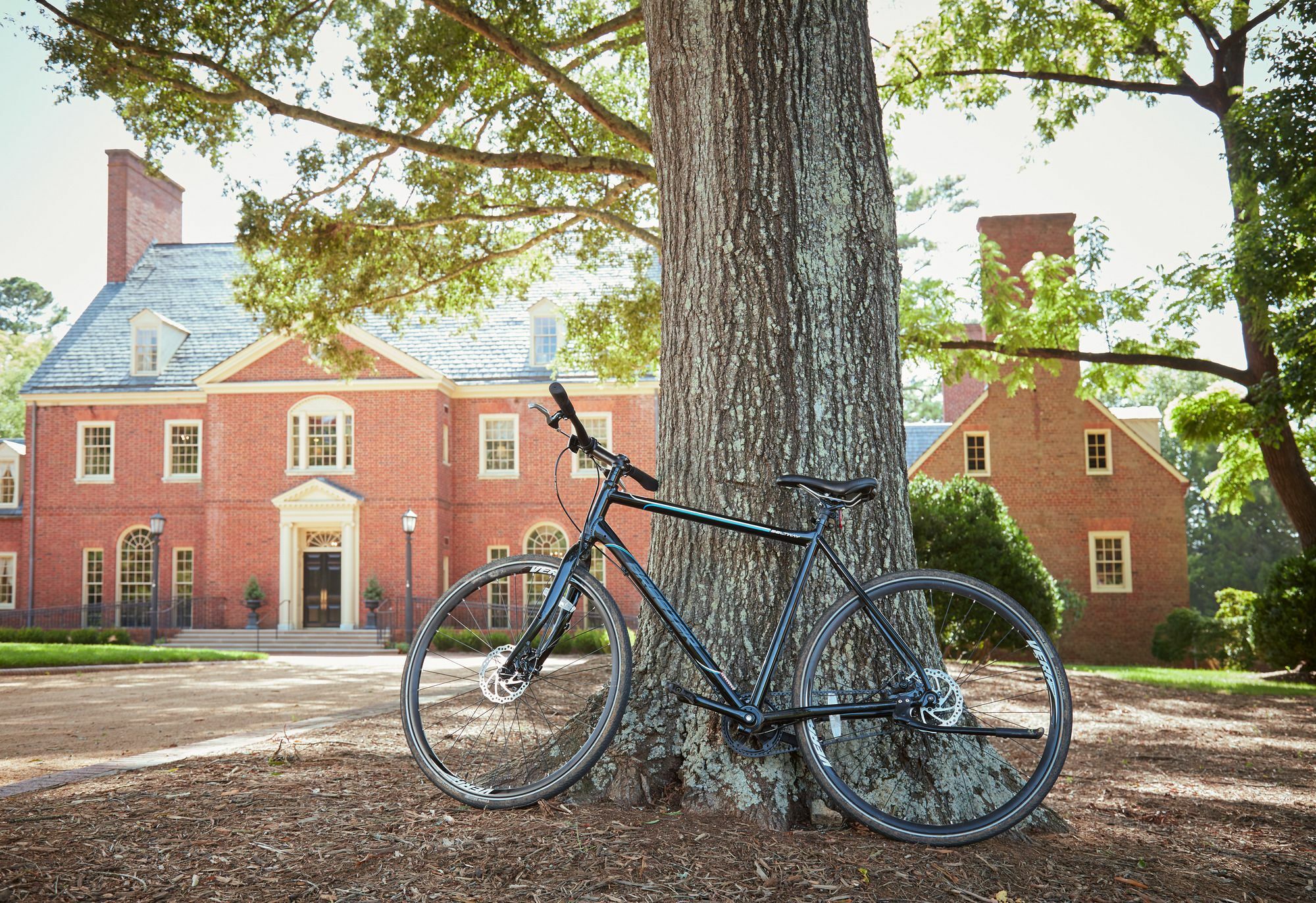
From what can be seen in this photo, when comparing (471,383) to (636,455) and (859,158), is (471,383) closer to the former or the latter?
(636,455)

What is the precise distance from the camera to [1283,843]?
10.9ft

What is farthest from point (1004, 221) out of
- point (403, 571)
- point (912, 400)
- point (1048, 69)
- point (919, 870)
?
point (919, 870)

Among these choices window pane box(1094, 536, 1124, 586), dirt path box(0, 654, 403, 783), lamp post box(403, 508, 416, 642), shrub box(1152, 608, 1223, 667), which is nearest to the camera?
dirt path box(0, 654, 403, 783)

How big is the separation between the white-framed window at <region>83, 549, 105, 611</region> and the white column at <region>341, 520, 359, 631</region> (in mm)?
7273

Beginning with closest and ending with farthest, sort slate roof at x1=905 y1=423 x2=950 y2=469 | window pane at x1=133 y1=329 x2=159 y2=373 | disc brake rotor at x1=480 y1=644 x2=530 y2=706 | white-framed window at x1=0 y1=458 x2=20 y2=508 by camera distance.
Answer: disc brake rotor at x1=480 y1=644 x2=530 y2=706 < window pane at x1=133 y1=329 x2=159 y2=373 < white-framed window at x1=0 y1=458 x2=20 y2=508 < slate roof at x1=905 y1=423 x2=950 y2=469

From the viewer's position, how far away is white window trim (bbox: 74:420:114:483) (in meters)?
27.4

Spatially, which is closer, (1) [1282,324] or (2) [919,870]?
(2) [919,870]

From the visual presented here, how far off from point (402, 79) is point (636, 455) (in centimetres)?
1581

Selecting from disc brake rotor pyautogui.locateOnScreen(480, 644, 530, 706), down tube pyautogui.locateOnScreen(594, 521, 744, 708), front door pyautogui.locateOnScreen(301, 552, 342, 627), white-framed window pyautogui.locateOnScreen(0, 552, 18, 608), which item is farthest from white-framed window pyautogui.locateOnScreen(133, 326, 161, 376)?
down tube pyautogui.locateOnScreen(594, 521, 744, 708)

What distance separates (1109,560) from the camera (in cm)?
2470

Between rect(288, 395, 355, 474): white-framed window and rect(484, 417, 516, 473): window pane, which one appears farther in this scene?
rect(484, 417, 516, 473): window pane

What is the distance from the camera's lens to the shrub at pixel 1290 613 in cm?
1233

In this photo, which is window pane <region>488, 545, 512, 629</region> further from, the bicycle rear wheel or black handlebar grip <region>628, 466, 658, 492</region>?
black handlebar grip <region>628, 466, 658, 492</region>

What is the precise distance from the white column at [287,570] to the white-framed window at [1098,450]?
817 inches
